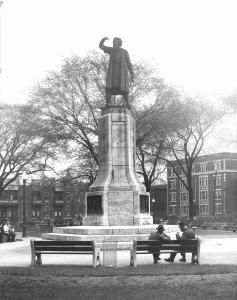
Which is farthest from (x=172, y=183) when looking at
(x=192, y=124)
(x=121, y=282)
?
(x=121, y=282)

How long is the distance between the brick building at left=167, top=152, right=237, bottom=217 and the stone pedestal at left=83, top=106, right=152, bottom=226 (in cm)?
5417

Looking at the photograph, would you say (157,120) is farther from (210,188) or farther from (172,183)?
(172,183)

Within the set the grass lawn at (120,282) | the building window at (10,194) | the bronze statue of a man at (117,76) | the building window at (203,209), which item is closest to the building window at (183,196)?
the building window at (203,209)

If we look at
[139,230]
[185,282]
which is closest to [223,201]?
[139,230]

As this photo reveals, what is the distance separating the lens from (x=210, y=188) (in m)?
81.8

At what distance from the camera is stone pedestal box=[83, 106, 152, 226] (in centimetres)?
1944

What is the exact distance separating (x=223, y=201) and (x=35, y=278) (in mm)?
69957

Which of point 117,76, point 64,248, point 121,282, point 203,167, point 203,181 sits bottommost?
point 121,282

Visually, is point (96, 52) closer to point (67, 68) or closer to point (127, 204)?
point (67, 68)

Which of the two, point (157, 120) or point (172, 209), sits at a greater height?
point (157, 120)

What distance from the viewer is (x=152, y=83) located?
36312mm

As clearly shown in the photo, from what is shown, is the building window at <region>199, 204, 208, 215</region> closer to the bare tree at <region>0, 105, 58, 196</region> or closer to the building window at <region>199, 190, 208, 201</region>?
the building window at <region>199, 190, 208, 201</region>

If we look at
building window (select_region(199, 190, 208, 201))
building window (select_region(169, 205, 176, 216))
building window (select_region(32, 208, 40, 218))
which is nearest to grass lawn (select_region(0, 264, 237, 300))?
building window (select_region(199, 190, 208, 201))

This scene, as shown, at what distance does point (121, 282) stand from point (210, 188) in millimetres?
73143
